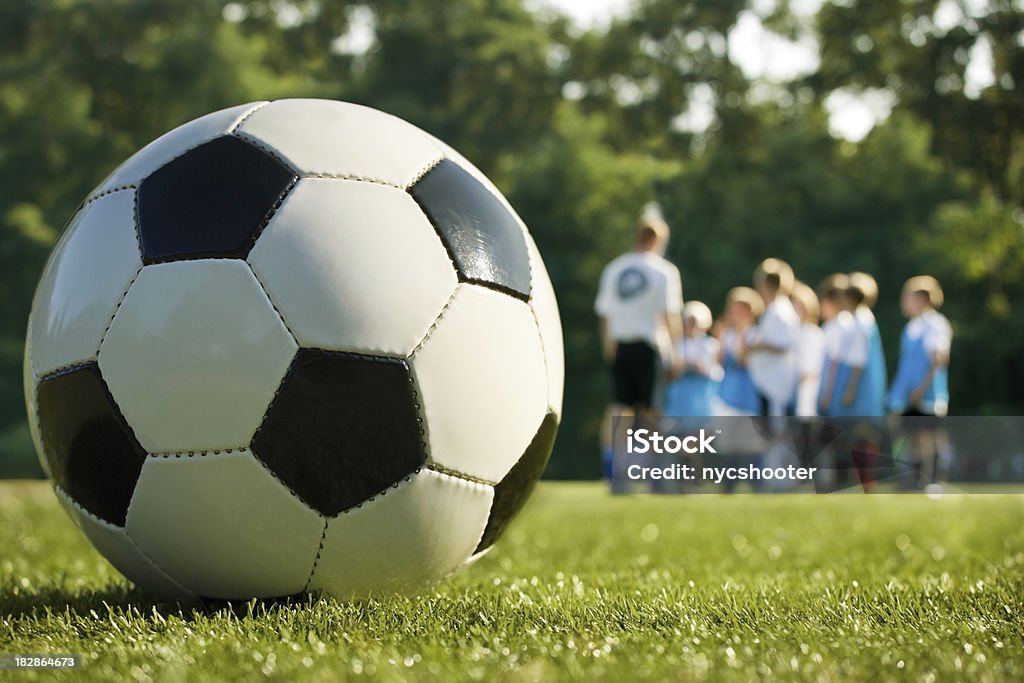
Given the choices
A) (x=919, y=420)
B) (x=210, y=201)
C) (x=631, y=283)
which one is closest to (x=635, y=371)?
(x=631, y=283)

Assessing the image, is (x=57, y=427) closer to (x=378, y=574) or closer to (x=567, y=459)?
(x=378, y=574)

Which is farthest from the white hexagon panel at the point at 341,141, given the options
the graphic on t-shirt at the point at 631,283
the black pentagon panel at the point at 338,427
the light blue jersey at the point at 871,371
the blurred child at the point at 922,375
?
the blurred child at the point at 922,375

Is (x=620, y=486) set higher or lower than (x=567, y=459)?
higher

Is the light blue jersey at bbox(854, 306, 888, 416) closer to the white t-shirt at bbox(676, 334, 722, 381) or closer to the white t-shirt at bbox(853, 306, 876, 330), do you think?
the white t-shirt at bbox(853, 306, 876, 330)

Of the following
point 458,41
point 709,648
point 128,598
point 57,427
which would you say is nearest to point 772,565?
point 709,648

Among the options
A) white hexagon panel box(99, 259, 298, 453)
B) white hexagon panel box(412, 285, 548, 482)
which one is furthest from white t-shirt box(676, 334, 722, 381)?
white hexagon panel box(99, 259, 298, 453)

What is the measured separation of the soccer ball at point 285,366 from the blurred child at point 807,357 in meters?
7.11

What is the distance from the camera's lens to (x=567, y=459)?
27.8 m

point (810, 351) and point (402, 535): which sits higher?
point (402, 535)

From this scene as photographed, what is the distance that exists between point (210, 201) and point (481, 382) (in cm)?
90

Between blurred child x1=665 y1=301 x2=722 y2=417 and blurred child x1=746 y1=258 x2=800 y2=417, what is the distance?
1.54 metres

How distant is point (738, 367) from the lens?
37.6 feet

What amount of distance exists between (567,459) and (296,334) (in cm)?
2526

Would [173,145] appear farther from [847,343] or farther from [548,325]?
[847,343]
